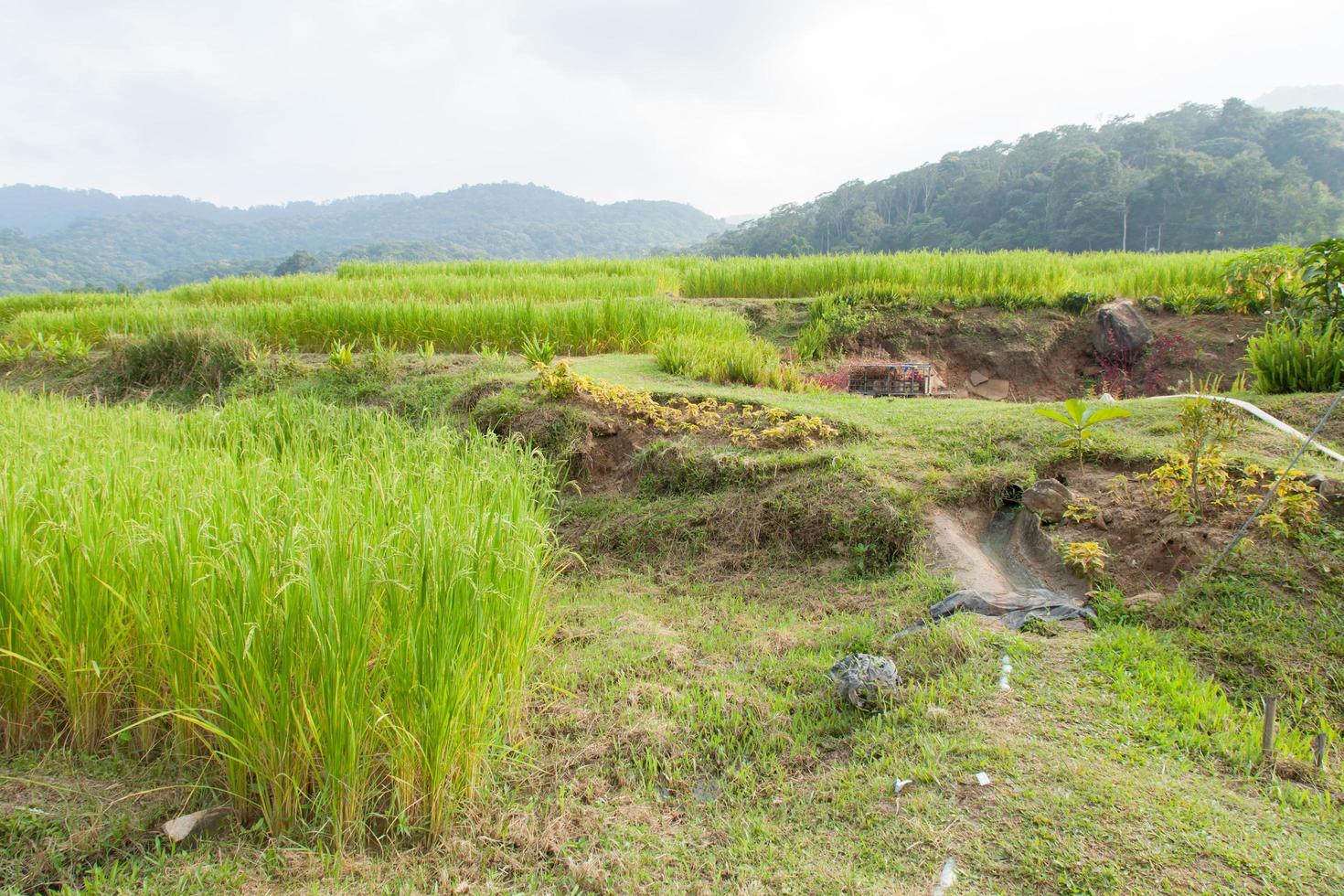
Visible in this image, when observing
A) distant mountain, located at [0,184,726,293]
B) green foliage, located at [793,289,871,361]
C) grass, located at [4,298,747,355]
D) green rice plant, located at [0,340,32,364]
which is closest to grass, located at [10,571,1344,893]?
grass, located at [4,298,747,355]

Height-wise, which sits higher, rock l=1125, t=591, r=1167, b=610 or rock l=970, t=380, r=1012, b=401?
rock l=970, t=380, r=1012, b=401

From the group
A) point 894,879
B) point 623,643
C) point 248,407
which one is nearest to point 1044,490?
point 623,643

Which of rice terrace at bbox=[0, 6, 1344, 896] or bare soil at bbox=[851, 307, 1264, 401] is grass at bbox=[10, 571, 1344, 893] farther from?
bare soil at bbox=[851, 307, 1264, 401]

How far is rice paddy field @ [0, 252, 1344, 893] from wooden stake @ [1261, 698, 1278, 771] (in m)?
0.03

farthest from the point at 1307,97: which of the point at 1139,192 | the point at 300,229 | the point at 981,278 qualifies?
the point at 300,229

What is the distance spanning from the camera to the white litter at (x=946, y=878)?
5.85 ft

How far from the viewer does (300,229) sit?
121125mm

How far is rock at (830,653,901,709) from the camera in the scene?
265 cm

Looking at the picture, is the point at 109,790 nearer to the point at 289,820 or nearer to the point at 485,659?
the point at 289,820

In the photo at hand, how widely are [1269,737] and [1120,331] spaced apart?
23.5ft

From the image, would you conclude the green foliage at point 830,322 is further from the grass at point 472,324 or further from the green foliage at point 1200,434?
the green foliage at point 1200,434

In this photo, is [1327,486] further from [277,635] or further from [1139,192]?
[1139,192]

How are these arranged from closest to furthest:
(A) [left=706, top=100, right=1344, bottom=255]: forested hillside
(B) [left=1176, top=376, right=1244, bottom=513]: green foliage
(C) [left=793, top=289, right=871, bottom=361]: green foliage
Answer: (B) [left=1176, top=376, right=1244, bottom=513]: green foliage < (C) [left=793, top=289, right=871, bottom=361]: green foliage < (A) [left=706, top=100, right=1344, bottom=255]: forested hillside

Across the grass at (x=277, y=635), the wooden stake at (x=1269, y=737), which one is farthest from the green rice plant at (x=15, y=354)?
the wooden stake at (x=1269, y=737)
